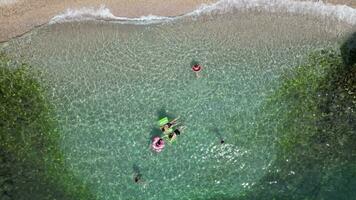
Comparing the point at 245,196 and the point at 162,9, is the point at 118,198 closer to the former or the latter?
the point at 245,196

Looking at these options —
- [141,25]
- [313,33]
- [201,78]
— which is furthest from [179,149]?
[313,33]

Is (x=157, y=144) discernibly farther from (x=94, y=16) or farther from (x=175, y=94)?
(x=94, y=16)

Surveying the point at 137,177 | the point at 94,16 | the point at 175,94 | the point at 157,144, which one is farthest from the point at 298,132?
the point at 94,16

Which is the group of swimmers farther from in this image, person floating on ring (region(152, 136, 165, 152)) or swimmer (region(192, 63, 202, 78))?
swimmer (region(192, 63, 202, 78))

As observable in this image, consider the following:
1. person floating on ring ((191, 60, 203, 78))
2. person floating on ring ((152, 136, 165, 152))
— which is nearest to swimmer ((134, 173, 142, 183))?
person floating on ring ((152, 136, 165, 152))

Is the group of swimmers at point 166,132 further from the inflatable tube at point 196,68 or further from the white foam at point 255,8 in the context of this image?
the white foam at point 255,8

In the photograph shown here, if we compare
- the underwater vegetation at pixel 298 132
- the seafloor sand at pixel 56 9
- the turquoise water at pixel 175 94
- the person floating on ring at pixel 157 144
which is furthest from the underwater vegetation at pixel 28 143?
the person floating on ring at pixel 157 144
